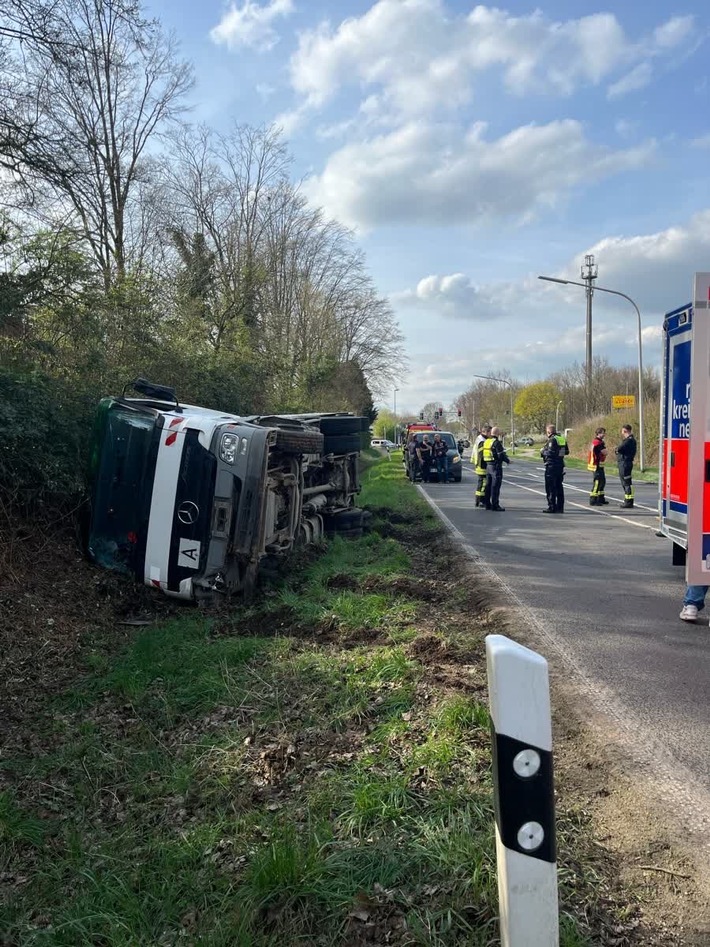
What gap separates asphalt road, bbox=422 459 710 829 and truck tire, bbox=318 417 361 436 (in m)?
2.42

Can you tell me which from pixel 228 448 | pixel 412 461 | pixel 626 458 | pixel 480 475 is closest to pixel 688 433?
pixel 228 448

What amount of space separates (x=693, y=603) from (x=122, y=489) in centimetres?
517

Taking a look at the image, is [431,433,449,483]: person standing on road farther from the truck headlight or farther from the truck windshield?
the truck headlight

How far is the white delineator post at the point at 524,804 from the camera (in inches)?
73.4

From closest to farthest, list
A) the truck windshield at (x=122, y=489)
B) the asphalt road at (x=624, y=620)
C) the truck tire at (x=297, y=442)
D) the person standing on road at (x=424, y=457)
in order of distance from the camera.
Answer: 1. the asphalt road at (x=624, y=620)
2. the truck windshield at (x=122, y=489)
3. the truck tire at (x=297, y=442)
4. the person standing on road at (x=424, y=457)

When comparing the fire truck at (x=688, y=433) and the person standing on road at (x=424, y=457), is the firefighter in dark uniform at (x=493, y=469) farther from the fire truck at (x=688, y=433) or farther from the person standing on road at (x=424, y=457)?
the person standing on road at (x=424, y=457)

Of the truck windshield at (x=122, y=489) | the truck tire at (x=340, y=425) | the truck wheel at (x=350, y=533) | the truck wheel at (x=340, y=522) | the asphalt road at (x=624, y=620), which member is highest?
the truck tire at (x=340, y=425)

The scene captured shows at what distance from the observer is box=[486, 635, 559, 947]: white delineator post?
6.12ft

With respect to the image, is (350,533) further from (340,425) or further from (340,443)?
(340,425)

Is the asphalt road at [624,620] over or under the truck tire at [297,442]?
under

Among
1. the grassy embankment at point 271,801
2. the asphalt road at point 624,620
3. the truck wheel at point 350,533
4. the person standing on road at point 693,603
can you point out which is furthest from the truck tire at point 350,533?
the person standing on road at point 693,603

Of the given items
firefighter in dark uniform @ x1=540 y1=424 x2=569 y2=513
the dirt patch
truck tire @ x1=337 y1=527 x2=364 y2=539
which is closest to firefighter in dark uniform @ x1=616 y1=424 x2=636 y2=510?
firefighter in dark uniform @ x1=540 y1=424 x2=569 y2=513

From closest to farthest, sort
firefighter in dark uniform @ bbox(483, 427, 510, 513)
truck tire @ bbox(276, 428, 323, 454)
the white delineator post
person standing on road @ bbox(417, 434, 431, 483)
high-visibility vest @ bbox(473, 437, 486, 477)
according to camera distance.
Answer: the white delineator post
truck tire @ bbox(276, 428, 323, 454)
firefighter in dark uniform @ bbox(483, 427, 510, 513)
high-visibility vest @ bbox(473, 437, 486, 477)
person standing on road @ bbox(417, 434, 431, 483)

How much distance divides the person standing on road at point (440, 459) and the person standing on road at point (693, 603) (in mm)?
18737
